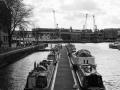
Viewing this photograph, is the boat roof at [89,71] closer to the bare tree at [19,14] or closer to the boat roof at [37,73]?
the boat roof at [37,73]

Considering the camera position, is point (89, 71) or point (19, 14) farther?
point (19, 14)

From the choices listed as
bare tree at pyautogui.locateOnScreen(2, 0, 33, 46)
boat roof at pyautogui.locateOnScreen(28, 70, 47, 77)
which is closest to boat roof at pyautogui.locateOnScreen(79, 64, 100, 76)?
boat roof at pyautogui.locateOnScreen(28, 70, 47, 77)

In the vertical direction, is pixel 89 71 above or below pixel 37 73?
below

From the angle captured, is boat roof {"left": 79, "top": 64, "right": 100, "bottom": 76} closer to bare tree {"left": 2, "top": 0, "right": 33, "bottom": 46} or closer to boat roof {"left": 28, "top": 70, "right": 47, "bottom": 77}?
boat roof {"left": 28, "top": 70, "right": 47, "bottom": 77}

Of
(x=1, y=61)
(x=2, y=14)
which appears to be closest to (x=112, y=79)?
(x=1, y=61)

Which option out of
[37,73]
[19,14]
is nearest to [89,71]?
[37,73]

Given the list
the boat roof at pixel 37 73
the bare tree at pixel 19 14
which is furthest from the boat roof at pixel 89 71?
the bare tree at pixel 19 14

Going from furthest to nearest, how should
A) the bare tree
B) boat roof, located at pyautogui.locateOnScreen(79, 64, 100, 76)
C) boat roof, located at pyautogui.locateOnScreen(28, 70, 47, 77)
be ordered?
the bare tree → boat roof, located at pyautogui.locateOnScreen(79, 64, 100, 76) → boat roof, located at pyautogui.locateOnScreen(28, 70, 47, 77)

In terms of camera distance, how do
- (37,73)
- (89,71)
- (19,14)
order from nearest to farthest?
(37,73) < (89,71) < (19,14)

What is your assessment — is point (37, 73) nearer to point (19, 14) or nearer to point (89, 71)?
point (89, 71)

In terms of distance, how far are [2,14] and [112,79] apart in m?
30.4

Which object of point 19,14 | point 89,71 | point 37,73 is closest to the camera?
point 37,73

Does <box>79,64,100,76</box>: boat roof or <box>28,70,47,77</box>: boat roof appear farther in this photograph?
<box>79,64,100,76</box>: boat roof

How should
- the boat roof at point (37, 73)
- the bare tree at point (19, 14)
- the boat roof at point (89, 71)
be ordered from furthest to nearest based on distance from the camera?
the bare tree at point (19, 14) < the boat roof at point (89, 71) < the boat roof at point (37, 73)
